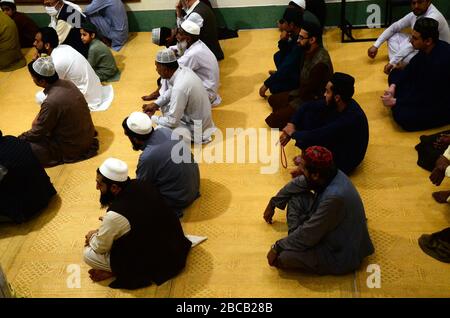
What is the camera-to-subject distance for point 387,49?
20.4 feet

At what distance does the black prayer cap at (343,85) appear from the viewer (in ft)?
13.1

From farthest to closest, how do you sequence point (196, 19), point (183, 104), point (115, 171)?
1. point (196, 19)
2. point (183, 104)
3. point (115, 171)

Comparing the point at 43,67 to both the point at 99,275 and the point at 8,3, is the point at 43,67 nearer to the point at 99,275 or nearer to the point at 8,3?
the point at 99,275

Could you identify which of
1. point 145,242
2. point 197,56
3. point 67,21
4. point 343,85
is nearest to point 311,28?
point 343,85

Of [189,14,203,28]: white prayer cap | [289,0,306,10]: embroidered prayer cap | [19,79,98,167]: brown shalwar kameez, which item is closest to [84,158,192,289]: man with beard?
[19,79,98,167]: brown shalwar kameez

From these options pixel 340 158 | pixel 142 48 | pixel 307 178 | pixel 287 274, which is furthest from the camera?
pixel 142 48

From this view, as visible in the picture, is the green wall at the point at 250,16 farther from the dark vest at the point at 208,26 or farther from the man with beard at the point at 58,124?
the man with beard at the point at 58,124

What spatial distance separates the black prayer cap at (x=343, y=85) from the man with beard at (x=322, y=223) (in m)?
0.79

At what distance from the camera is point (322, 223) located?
3342 millimetres

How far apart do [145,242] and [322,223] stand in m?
1.08

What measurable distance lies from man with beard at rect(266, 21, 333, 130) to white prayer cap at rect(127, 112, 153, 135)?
5.03 ft

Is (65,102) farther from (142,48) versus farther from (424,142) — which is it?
(424,142)
